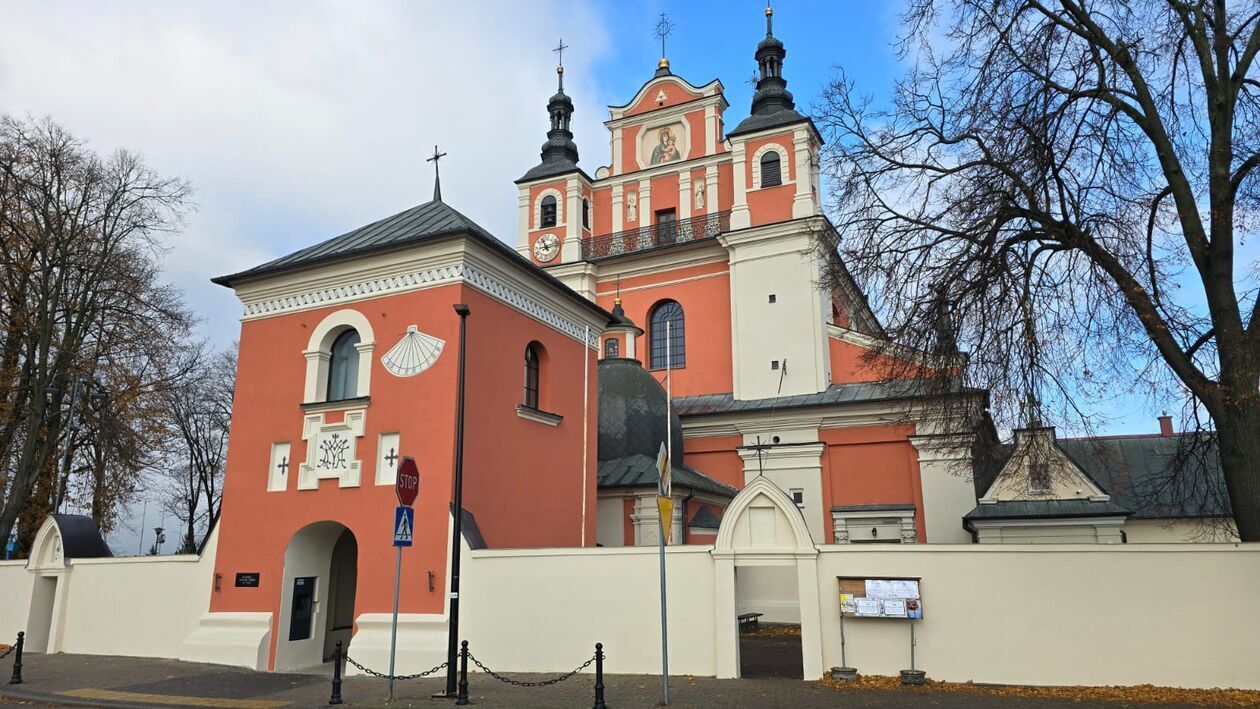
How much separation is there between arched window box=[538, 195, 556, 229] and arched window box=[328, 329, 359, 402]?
58.0ft

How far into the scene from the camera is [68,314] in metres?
22.3

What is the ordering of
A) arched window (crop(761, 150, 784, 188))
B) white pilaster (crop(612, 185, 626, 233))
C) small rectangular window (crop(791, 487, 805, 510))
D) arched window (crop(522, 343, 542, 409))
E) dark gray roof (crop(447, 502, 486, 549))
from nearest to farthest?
dark gray roof (crop(447, 502, 486, 549)), arched window (crop(522, 343, 542, 409)), small rectangular window (crop(791, 487, 805, 510)), arched window (crop(761, 150, 784, 188)), white pilaster (crop(612, 185, 626, 233))


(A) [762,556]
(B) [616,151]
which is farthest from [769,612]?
(B) [616,151]

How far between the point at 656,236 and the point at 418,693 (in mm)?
21719

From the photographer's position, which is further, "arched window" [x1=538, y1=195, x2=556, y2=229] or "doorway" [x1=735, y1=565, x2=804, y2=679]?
"arched window" [x1=538, y1=195, x2=556, y2=229]

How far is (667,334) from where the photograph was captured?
30.0m

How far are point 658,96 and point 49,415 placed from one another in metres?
22.3

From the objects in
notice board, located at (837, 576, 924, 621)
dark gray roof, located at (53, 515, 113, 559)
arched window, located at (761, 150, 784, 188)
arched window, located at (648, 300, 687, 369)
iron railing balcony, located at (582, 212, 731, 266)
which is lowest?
notice board, located at (837, 576, 924, 621)

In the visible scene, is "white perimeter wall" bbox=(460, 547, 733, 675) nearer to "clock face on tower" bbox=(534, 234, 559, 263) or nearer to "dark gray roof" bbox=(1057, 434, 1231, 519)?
"dark gray roof" bbox=(1057, 434, 1231, 519)

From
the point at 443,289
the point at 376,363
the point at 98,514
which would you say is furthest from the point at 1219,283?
the point at 98,514

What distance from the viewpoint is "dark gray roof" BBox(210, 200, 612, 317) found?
1503cm

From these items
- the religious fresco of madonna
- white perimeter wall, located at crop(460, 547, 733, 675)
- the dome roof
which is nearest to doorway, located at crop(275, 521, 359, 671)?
white perimeter wall, located at crop(460, 547, 733, 675)

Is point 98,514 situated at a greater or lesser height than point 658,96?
lesser

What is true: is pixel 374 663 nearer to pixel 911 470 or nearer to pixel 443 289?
Result: pixel 443 289
